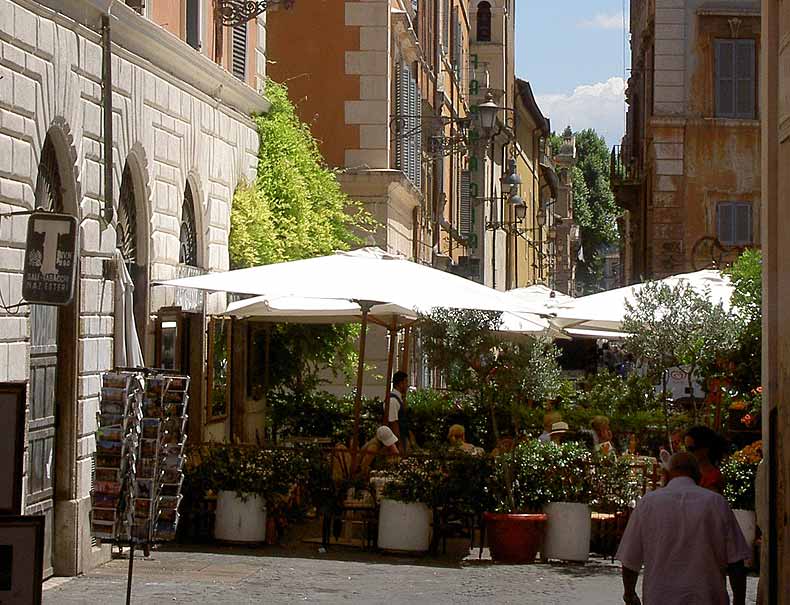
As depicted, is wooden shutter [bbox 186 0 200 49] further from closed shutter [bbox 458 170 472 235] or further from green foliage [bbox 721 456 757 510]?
closed shutter [bbox 458 170 472 235]

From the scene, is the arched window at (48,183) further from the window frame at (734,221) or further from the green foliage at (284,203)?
the window frame at (734,221)

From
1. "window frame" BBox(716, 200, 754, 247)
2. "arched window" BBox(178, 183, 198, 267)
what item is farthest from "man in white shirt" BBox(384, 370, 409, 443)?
"window frame" BBox(716, 200, 754, 247)

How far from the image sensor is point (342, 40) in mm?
26484

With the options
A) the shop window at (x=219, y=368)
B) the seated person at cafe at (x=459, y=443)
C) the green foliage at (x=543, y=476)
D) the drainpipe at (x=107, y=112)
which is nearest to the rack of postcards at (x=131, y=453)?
the drainpipe at (x=107, y=112)

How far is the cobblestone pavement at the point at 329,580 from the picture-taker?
1266 cm

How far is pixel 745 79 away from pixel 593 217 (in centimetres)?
6588

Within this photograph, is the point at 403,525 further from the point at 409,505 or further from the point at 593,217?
the point at 593,217

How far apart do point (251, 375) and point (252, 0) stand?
4.70 meters

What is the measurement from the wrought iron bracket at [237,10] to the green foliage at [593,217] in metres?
79.9

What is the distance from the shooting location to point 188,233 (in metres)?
17.9

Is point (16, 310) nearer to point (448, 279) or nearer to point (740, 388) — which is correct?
point (448, 279)

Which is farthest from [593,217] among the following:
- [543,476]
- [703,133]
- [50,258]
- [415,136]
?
[50,258]

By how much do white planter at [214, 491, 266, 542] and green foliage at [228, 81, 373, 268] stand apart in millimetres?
4956

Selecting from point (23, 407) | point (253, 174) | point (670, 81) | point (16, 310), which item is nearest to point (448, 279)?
point (253, 174)
